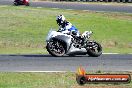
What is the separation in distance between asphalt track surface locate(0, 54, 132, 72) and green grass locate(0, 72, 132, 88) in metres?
1.45

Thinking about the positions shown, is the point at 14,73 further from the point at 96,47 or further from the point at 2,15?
the point at 2,15

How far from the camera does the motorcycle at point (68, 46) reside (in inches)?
928

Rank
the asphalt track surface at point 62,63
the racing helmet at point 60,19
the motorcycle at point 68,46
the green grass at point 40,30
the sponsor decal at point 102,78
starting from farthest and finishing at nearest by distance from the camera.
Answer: the green grass at point 40,30 < the motorcycle at point 68,46 < the racing helmet at point 60,19 < the asphalt track surface at point 62,63 < the sponsor decal at point 102,78

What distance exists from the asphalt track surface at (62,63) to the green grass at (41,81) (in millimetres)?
1448

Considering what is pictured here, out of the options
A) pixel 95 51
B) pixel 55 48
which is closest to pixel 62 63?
pixel 55 48

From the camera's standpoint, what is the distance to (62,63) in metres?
21.0

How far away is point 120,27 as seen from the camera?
125 feet

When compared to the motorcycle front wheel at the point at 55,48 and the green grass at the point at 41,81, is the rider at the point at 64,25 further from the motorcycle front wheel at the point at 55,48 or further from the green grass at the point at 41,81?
the green grass at the point at 41,81

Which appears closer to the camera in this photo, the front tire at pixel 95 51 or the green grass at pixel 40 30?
the front tire at pixel 95 51

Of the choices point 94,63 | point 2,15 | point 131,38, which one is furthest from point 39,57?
point 2,15

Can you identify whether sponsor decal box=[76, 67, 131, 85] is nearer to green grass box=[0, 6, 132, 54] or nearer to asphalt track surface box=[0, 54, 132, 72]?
asphalt track surface box=[0, 54, 132, 72]

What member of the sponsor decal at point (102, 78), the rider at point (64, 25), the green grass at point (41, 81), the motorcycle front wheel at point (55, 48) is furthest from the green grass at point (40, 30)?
the sponsor decal at point (102, 78)

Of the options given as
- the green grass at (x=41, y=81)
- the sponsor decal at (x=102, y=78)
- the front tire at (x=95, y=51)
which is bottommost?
the front tire at (x=95, y=51)

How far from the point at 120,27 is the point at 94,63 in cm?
1735
